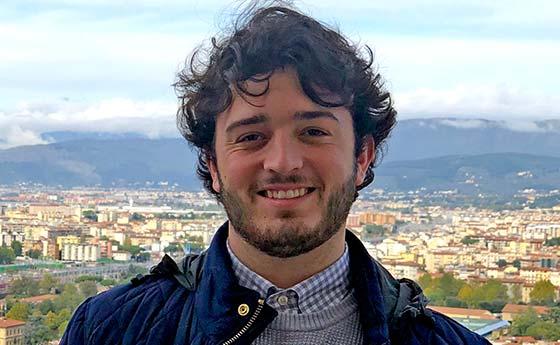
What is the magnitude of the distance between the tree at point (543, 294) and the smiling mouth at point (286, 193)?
526 centimetres

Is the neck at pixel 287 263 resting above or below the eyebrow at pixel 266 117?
below

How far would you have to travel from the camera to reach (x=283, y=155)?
1062mm

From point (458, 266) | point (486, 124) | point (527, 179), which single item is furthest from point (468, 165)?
point (458, 266)

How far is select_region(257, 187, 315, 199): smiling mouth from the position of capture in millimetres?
1060

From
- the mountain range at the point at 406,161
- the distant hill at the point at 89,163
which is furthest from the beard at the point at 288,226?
the distant hill at the point at 89,163

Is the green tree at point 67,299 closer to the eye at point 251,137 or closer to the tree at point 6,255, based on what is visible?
the tree at point 6,255

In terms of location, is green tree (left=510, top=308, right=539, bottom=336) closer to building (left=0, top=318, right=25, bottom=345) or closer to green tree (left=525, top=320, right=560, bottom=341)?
green tree (left=525, top=320, right=560, bottom=341)

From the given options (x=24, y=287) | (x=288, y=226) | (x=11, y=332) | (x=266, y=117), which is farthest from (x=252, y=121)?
(x=24, y=287)

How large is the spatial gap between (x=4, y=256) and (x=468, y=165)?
10.0 meters

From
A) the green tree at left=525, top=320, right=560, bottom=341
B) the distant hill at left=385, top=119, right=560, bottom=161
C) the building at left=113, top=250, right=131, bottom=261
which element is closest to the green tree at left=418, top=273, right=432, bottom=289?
the green tree at left=525, top=320, right=560, bottom=341

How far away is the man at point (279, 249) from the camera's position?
1066 mm

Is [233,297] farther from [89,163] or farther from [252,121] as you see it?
[89,163]

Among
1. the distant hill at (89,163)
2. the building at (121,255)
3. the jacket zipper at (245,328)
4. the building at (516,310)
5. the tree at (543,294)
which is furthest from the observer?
the distant hill at (89,163)

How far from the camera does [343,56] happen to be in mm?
1196
